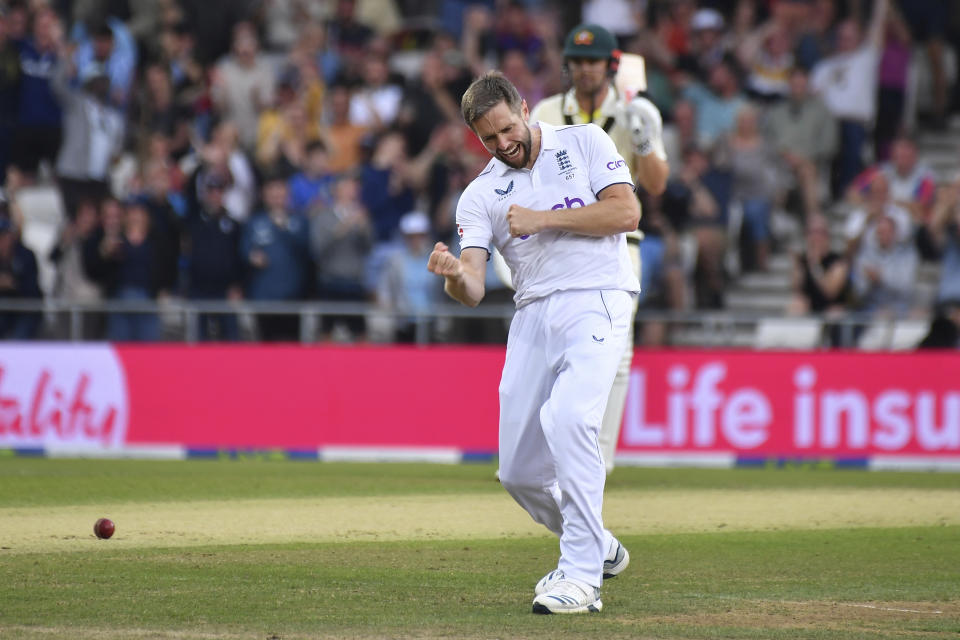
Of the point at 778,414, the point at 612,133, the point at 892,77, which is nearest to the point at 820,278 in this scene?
the point at 778,414

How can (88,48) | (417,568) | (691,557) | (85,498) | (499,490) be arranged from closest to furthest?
1. (417,568)
2. (691,557)
3. (85,498)
4. (499,490)
5. (88,48)

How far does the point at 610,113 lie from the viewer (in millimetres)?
11625

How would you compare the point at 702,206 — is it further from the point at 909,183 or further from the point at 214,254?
the point at 214,254

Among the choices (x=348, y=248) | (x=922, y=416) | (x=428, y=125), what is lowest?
(x=922, y=416)

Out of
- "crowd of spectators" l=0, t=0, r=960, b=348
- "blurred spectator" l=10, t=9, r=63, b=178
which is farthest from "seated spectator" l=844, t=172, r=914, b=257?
"blurred spectator" l=10, t=9, r=63, b=178

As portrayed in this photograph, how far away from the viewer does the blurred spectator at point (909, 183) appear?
18188mm

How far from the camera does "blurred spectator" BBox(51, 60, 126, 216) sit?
20031 millimetres

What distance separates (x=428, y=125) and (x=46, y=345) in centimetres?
601

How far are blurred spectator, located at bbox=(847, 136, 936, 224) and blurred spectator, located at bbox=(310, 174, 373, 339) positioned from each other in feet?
19.6

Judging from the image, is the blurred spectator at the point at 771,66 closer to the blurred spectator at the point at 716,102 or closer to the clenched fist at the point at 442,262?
the blurred spectator at the point at 716,102

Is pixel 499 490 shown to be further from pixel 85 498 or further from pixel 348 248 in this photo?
pixel 348 248

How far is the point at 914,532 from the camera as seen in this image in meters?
10.3

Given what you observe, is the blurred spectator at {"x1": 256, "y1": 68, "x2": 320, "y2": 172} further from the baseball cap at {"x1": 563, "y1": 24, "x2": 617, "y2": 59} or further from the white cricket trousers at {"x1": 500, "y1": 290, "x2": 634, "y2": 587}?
the white cricket trousers at {"x1": 500, "y1": 290, "x2": 634, "y2": 587}

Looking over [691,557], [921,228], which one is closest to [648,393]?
[921,228]
